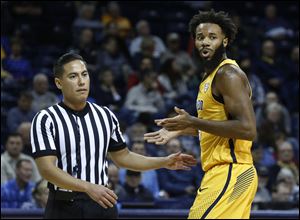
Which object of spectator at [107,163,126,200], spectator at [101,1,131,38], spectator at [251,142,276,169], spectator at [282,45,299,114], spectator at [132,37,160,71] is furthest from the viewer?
spectator at [101,1,131,38]

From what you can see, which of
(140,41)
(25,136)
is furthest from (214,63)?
(140,41)

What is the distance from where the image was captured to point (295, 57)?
1327 cm

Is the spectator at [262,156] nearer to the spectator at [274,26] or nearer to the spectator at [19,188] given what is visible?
the spectator at [19,188]

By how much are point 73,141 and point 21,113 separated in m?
5.66

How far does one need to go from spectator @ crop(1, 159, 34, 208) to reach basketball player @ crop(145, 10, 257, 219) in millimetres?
3615

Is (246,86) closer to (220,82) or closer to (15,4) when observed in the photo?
(220,82)

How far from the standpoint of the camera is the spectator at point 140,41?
515 inches

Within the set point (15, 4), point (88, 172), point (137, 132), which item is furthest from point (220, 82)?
point (15, 4)

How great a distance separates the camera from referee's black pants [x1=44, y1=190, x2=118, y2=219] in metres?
5.29

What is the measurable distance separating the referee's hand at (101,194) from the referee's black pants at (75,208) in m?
0.23

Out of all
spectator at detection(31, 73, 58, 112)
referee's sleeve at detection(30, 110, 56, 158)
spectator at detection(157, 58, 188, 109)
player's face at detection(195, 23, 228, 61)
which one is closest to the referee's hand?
referee's sleeve at detection(30, 110, 56, 158)

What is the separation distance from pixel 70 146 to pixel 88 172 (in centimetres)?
22

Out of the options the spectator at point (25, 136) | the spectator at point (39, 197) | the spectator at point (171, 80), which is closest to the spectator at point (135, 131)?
the spectator at point (25, 136)

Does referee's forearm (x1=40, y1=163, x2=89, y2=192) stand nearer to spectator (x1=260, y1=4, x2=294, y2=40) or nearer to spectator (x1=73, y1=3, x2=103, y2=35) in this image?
spectator (x1=73, y1=3, x2=103, y2=35)
